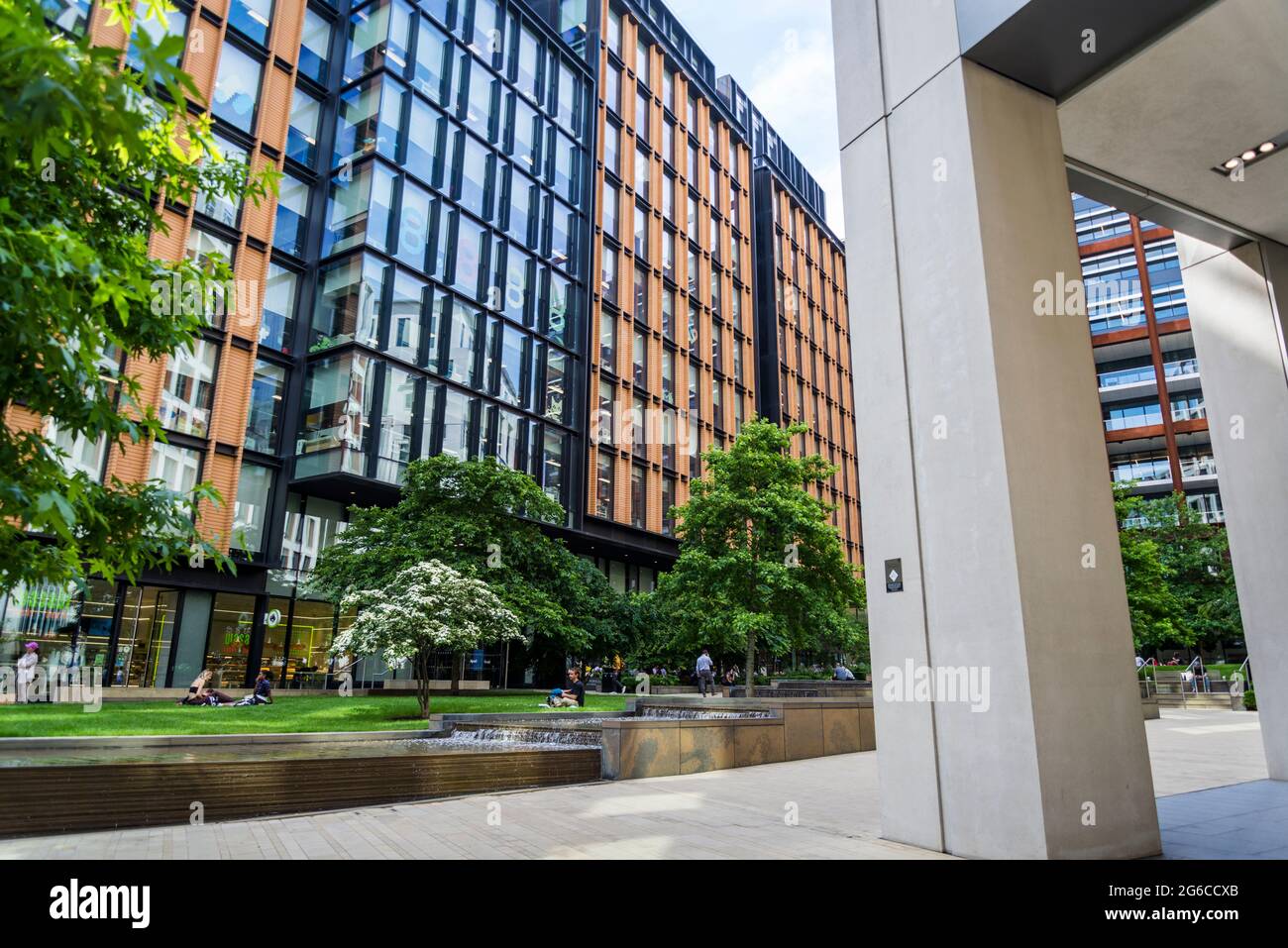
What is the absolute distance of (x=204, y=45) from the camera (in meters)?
29.1

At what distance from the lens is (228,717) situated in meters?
17.2

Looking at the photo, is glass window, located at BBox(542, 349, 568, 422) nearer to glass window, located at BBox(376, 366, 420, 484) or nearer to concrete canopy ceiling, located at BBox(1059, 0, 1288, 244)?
glass window, located at BBox(376, 366, 420, 484)

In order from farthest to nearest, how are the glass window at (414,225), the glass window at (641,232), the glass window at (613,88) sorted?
the glass window at (641,232) < the glass window at (613,88) < the glass window at (414,225)

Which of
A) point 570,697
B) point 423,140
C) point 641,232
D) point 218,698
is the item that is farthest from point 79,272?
point 641,232

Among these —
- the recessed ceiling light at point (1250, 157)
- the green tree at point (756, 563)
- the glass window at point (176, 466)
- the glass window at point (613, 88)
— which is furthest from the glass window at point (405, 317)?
the recessed ceiling light at point (1250, 157)

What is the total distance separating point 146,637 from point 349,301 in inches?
551

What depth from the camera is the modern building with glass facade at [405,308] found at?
90.7 ft

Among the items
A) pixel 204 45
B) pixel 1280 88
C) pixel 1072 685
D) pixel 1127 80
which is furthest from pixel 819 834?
pixel 204 45

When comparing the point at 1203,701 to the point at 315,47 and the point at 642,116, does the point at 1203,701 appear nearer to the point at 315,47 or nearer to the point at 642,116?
the point at 642,116

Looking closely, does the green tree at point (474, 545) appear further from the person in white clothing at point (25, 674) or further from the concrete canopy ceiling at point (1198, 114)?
the concrete canopy ceiling at point (1198, 114)

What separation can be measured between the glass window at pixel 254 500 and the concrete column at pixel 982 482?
2674cm

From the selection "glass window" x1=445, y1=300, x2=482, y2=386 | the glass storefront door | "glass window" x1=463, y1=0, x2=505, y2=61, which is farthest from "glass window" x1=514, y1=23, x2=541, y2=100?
the glass storefront door

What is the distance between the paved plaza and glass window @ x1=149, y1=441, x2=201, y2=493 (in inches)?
865

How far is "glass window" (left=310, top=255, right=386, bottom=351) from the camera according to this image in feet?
101
